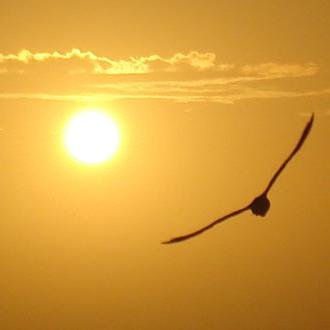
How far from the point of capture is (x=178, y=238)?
18547 millimetres

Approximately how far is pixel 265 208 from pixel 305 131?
3.24m

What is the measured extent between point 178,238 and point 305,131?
340 centimetres

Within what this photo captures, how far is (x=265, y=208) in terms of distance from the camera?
2083 cm

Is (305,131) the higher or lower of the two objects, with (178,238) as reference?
→ higher

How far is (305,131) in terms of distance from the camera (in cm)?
1811

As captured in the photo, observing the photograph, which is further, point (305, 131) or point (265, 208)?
point (265, 208)

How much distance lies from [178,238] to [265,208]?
3.11 m

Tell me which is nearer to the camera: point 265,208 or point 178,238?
point 178,238
